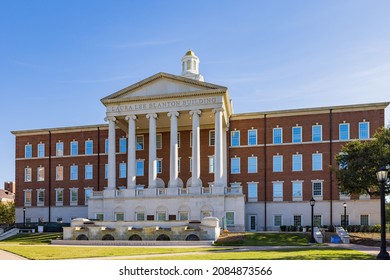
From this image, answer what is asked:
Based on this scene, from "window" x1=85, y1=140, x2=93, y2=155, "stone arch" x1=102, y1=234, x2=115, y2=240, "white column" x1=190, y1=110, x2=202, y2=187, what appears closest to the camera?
"stone arch" x1=102, y1=234, x2=115, y2=240

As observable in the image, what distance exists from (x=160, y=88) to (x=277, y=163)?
1926 cm

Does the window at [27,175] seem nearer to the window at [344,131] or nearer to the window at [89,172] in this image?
the window at [89,172]

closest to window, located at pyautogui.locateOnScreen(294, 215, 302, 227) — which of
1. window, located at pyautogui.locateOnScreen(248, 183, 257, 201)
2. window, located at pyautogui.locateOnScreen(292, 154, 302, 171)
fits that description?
window, located at pyautogui.locateOnScreen(248, 183, 257, 201)

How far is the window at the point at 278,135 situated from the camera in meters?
62.0

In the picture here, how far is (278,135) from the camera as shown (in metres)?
62.1

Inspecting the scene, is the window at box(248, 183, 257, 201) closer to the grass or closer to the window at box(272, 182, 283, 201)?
the window at box(272, 182, 283, 201)

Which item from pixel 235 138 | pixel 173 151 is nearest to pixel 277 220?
pixel 235 138

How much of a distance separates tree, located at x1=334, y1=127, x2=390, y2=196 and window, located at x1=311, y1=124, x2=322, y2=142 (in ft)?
49.3

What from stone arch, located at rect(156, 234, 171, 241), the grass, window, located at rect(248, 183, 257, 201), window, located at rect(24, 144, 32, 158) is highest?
window, located at rect(24, 144, 32, 158)

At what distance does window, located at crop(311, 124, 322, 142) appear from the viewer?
60344mm

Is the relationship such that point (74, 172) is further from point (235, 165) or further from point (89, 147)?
point (235, 165)

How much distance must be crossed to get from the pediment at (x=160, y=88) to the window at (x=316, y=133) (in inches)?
574

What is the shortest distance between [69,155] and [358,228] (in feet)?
146

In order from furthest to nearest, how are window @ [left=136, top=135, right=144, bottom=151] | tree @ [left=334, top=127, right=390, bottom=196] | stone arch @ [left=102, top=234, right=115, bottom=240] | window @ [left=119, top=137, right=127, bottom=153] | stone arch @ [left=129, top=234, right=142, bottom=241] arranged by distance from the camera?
window @ [left=119, top=137, right=127, bottom=153] < window @ [left=136, top=135, right=144, bottom=151] < stone arch @ [left=102, top=234, right=115, bottom=240] < stone arch @ [left=129, top=234, right=142, bottom=241] < tree @ [left=334, top=127, right=390, bottom=196]
